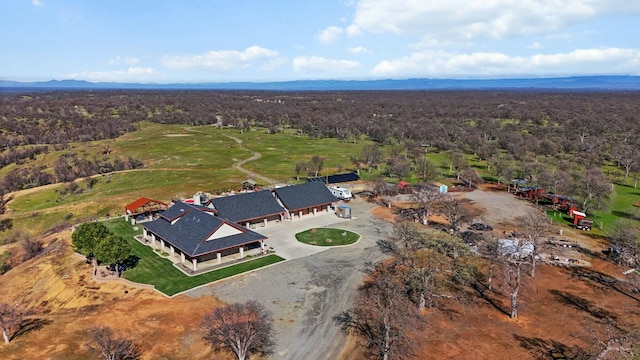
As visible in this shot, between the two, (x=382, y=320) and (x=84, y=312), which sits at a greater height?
(x=382, y=320)

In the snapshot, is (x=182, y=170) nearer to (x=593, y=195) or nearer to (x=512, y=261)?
(x=512, y=261)

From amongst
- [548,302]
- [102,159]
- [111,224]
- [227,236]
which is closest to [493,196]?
[548,302]

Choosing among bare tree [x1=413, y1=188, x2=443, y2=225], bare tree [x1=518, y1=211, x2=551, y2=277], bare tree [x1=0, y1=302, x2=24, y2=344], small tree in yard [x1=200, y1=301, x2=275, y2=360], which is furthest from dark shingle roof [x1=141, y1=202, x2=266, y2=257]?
bare tree [x1=518, y1=211, x2=551, y2=277]

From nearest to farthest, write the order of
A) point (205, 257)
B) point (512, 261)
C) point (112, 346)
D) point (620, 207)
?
1. point (112, 346)
2. point (512, 261)
3. point (205, 257)
4. point (620, 207)

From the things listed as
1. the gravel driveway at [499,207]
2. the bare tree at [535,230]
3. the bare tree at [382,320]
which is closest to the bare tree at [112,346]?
the bare tree at [382,320]

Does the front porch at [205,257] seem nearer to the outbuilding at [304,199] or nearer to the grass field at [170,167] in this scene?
the outbuilding at [304,199]

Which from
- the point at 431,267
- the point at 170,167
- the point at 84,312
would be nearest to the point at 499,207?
the point at 431,267
